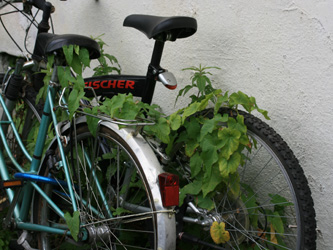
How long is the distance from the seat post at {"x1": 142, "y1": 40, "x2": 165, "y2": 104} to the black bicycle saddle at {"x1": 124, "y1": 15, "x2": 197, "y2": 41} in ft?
0.30

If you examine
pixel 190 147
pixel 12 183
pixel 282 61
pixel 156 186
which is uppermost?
Result: pixel 282 61

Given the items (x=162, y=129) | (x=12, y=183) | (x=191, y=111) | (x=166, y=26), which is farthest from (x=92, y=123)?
(x=12, y=183)

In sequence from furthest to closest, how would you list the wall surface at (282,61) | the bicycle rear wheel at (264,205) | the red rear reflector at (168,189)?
the wall surface at (282,61) < the bicycle rear wheel at (264,205) < the red rear reflector at (168,189)

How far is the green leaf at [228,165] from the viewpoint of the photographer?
1.94m

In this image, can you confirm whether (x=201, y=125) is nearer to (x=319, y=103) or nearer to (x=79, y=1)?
(x=319, y=103)

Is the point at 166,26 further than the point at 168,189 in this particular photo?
Yes

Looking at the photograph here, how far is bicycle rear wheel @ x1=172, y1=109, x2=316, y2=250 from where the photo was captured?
1906mm

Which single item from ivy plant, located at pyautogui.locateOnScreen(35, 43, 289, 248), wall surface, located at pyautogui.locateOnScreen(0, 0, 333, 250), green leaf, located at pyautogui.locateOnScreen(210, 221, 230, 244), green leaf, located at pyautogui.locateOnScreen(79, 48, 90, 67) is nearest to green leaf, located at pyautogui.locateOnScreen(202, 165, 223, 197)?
ivy plant, located at pyautogui.locateOnScreen(35, 43, 289, 248)

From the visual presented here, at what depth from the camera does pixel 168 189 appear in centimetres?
179

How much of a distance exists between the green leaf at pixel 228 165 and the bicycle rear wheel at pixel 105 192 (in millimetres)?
367

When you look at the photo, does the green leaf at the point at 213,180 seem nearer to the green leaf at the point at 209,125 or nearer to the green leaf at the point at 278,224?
the green leaf at the point at 209,125

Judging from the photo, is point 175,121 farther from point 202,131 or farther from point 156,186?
point 156,186

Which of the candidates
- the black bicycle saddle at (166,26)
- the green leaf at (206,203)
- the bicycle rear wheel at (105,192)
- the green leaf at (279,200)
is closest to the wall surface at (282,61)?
the green leaf at (279,200)

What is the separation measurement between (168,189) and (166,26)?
2.64 feet
